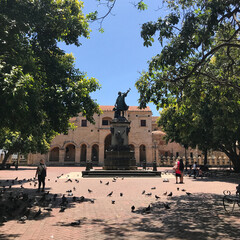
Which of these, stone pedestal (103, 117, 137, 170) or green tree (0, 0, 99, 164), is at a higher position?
green tree (0, 0, 99, 164)

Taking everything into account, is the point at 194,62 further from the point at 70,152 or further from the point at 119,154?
the point at 70,152

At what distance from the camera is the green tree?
618 centimetres

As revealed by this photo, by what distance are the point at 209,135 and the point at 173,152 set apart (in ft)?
111

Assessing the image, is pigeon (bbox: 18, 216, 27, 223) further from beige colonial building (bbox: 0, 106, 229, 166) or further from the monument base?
beige colonial building (bbox: 0, 106, 229, 166)

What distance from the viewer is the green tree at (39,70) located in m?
6.18

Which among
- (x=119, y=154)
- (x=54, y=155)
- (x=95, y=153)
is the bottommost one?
(x=119, y=154)

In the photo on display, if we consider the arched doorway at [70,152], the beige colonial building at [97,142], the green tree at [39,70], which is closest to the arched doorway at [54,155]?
the beige colonial building at [97,142]

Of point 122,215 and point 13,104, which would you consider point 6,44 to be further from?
point 122,215

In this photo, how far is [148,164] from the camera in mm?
46625

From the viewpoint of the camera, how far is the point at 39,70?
362 inches

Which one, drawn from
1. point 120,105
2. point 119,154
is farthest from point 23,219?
point 120,105

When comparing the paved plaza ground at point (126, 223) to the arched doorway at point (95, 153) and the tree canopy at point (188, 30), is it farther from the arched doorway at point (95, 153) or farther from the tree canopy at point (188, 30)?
the arched doorway at point (95, 153)

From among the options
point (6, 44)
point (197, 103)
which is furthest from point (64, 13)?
point (197, 103)

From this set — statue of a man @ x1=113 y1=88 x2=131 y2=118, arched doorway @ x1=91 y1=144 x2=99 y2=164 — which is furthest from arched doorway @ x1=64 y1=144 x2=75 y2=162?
statue of a man @ x1=113 y1=88 x2=131 y2=118
